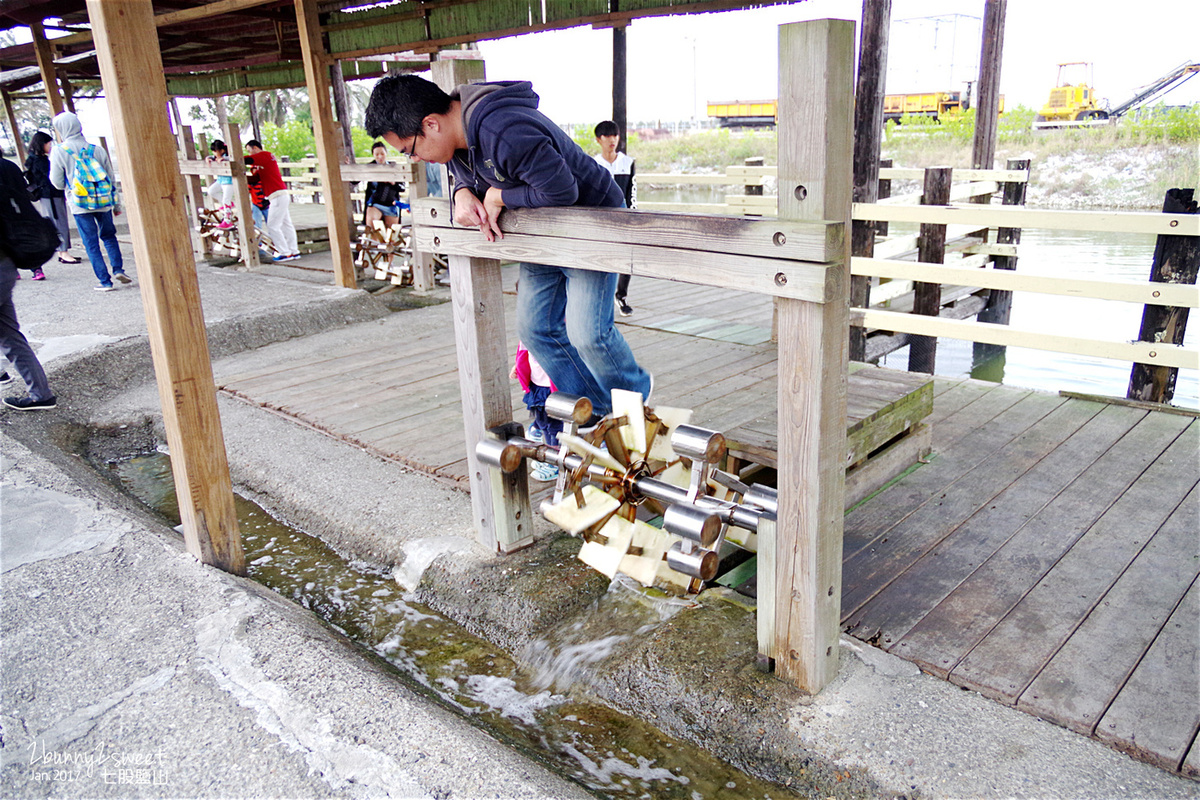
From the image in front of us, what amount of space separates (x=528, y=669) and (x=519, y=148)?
1.63 metres

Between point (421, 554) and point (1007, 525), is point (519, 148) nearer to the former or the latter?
point (421, 554)

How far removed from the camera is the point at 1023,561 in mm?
2844

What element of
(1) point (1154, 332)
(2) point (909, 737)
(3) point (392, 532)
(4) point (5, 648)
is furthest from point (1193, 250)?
(4) point (5, 648)

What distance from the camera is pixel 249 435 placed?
14.5ft

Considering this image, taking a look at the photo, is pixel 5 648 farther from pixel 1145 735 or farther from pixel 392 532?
pixel 1145 735

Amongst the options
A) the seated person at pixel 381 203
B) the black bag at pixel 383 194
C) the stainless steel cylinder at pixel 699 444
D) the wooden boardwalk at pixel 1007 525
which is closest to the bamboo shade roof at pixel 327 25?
the seated person at pixel 381 203

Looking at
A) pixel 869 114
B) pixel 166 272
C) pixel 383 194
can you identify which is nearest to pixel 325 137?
pixel 383 194

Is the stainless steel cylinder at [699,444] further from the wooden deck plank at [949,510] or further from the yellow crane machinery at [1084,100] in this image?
the yellow crane machinery at [1084,100]

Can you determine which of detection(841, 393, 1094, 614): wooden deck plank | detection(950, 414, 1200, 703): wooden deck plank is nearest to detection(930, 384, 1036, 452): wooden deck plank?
detection(841, 393, 1094, 614): wooden deck plank

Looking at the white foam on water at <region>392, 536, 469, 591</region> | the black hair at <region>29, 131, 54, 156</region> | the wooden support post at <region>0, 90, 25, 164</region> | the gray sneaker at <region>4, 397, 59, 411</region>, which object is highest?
the wooden support post at <region>0, 90, 25, 164</region>

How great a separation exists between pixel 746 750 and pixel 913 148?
2521cm

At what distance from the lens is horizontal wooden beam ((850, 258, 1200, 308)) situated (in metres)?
4.13

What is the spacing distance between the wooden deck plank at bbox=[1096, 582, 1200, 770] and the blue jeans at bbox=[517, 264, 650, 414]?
176cm

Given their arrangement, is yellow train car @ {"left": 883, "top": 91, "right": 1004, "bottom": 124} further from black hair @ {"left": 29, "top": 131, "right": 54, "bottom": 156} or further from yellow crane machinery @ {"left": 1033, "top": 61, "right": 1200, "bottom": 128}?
black hair @ {"left": 29, "top": 131, "right": 54, "bottom": 156}
